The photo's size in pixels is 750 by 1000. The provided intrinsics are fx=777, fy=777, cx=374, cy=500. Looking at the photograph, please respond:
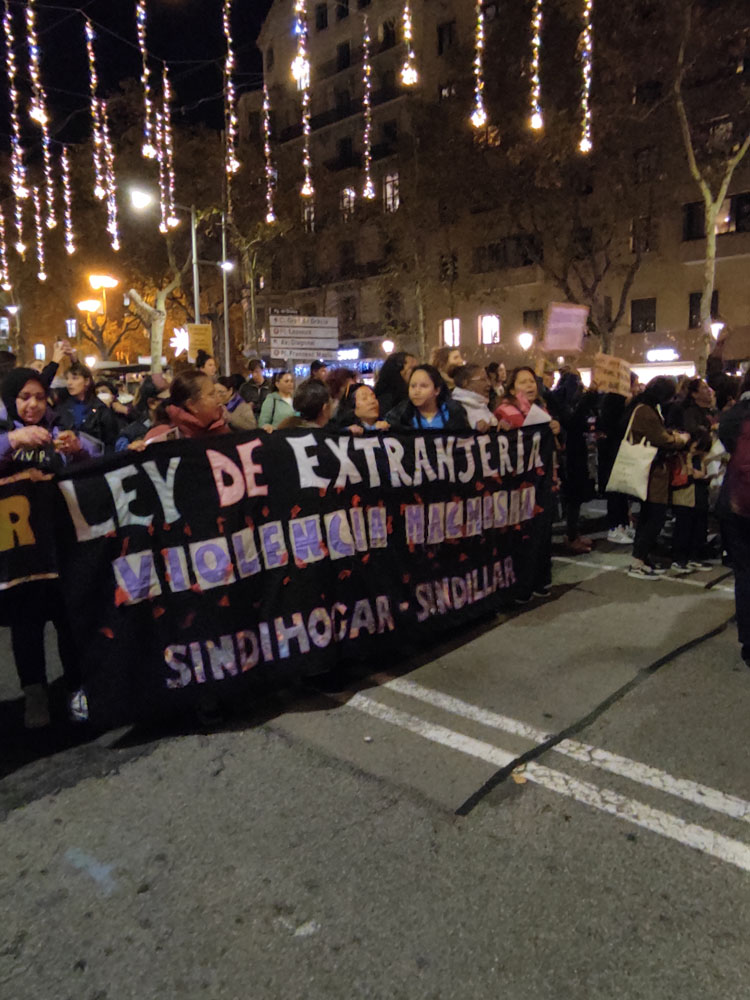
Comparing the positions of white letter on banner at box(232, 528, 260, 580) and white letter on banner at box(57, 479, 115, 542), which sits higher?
white letter on banner at box(57, 479, 115, 542)

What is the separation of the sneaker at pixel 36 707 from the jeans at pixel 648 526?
5144 millimetres

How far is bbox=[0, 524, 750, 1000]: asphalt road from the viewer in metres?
2.40

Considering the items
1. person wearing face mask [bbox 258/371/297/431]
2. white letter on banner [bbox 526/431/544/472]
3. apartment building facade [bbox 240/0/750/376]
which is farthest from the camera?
apartment building facade [bbox 240/0/750/376]

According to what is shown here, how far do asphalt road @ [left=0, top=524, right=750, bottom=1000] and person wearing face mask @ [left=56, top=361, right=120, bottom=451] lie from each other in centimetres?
345

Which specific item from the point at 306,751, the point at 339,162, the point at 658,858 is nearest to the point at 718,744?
the point at 658,858

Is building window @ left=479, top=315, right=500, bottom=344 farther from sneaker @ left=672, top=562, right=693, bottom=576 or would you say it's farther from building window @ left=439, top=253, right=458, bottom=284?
sneaker @ left=672, top=562, right=693, bottom=576

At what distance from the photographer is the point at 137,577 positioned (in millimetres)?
3811

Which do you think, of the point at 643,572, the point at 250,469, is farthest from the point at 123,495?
the point at 643,572

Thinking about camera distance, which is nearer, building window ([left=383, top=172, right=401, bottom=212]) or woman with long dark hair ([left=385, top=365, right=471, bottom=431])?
woman with long dark hair ([left=385, top=365, right=471, bottom=431])

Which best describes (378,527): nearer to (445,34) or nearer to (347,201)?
(347,201)

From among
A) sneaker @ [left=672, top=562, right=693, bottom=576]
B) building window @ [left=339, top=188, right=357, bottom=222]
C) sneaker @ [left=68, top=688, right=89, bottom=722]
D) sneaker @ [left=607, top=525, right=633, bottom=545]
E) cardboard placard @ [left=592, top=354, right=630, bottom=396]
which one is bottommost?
sneaker @ [left=672, top=562, right=693, bottom=576]

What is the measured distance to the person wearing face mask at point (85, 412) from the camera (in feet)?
23.7

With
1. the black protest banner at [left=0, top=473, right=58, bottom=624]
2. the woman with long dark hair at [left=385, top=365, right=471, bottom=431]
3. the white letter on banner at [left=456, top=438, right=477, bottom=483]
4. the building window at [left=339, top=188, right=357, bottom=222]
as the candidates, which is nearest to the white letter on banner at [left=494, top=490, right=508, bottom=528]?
the white letter on banner at [left=456, top=438, right=477, bottom=483]

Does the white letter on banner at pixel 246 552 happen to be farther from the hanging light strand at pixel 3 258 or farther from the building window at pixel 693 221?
the hanging light strand at pixel 3 258
